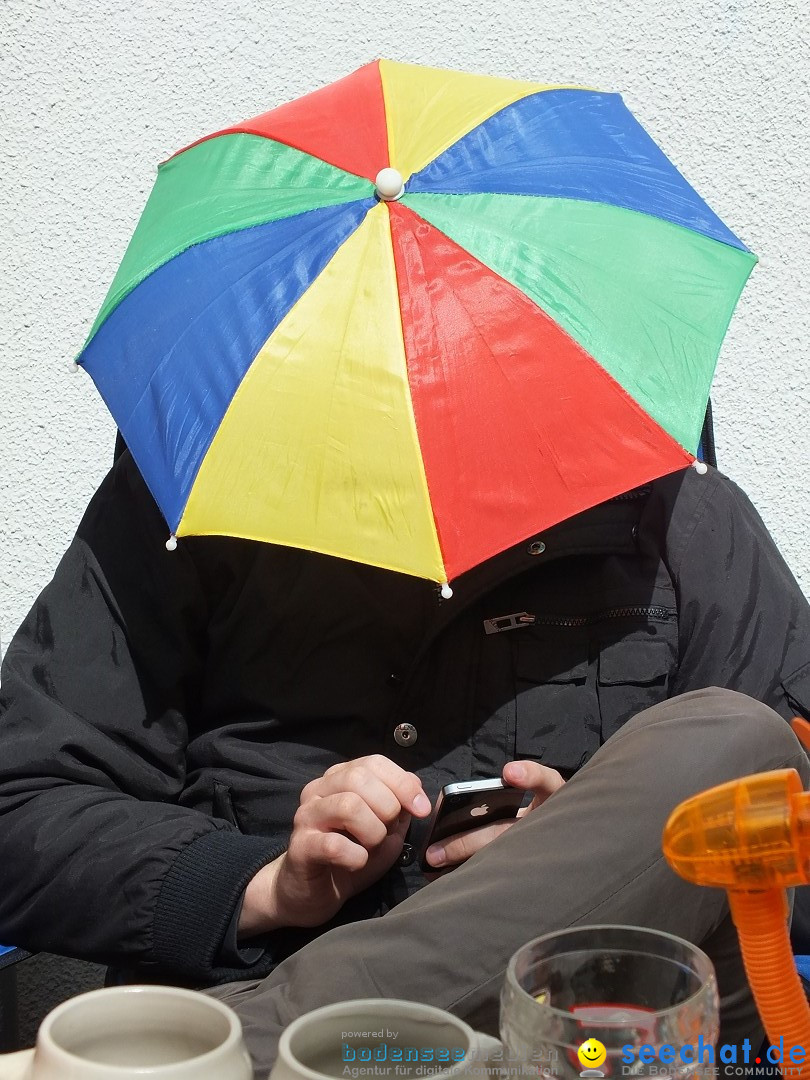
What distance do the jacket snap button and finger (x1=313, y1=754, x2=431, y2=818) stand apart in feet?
0.69

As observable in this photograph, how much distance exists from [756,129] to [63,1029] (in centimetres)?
198

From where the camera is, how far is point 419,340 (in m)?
1.25

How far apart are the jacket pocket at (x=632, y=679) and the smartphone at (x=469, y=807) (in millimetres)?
193

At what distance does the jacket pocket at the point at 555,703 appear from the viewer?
59.1 inches

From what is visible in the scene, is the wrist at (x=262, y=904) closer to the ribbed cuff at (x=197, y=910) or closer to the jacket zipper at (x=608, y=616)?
the ribbed cuff at (x=197, y=910)

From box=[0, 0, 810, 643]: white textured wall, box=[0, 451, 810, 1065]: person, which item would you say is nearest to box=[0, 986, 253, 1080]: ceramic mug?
box=[0, 451, 810, 1065]: person

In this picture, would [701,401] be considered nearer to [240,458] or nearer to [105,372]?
[240,458]

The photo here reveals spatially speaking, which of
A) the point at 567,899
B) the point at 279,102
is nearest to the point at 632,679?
the point at 567,899

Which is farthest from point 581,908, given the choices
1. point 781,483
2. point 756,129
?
point 756,129

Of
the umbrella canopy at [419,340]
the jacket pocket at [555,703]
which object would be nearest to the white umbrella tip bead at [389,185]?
the umbrella canopy at [419,340]

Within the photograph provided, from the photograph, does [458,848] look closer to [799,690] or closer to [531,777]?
[531,777]

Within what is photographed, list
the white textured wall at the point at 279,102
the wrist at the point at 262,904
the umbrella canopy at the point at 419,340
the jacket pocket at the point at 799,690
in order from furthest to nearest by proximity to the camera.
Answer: the white textured wall at the point at 279,102, the jacket pocket at the point at 799,690, the wrist at the point at 262,904, the umbrella canopy at the point at 419,340

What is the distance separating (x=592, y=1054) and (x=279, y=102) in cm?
190

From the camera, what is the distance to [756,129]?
217 centimetres
